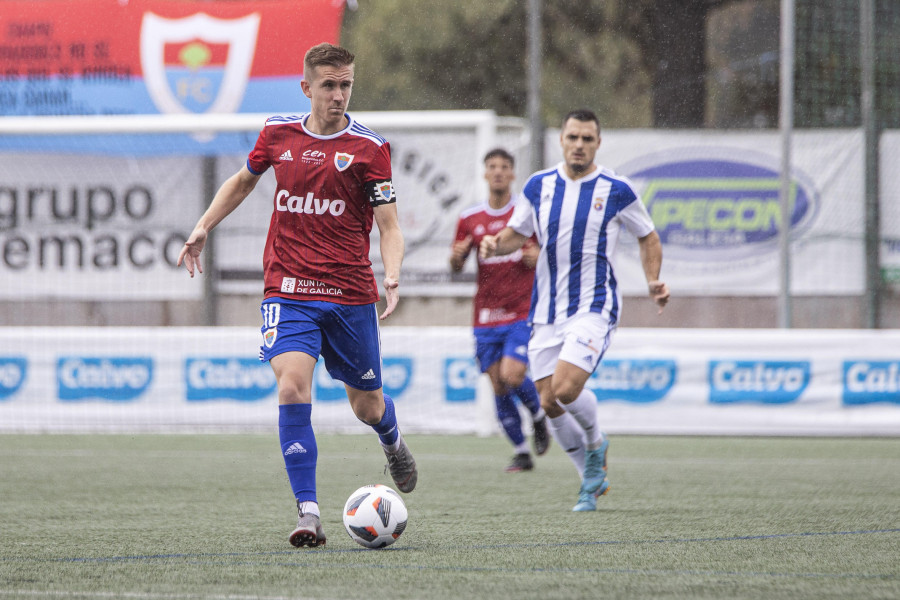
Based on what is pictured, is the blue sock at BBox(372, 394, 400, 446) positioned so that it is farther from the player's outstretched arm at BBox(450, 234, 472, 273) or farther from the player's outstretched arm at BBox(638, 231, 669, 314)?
the player's outstretched arm at BBox(450, 234, 472, 273)

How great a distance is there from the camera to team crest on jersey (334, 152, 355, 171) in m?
5.13

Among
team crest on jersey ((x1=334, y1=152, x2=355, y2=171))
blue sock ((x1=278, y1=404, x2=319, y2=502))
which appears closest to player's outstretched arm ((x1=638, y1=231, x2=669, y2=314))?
team crest on jersey ((x1=334, y1=152, x2=355, y2=171))

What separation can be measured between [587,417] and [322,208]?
2065mm

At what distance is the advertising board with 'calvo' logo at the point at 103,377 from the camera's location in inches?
482

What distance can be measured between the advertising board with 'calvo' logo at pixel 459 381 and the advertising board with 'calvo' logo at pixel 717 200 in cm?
348

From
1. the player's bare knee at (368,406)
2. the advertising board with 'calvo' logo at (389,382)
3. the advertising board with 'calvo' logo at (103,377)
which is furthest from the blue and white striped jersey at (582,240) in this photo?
the advertising board with 'calvo' logo at (103,377)

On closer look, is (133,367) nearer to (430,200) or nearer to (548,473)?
(430,200)

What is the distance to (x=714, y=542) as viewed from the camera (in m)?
5.03

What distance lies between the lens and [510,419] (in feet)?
29.6

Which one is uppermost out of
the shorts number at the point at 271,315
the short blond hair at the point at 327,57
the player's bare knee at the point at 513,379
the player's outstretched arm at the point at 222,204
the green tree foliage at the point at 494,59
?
the green tree foliage at the point at 494,59

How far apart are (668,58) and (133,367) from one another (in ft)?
25.6

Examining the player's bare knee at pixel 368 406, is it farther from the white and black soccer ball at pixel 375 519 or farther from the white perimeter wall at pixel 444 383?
the white perimeter wall at pixel 444 383

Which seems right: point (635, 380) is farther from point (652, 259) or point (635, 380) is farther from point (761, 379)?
point (652, 259)

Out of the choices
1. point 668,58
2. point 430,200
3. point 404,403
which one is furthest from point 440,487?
point 668,58
